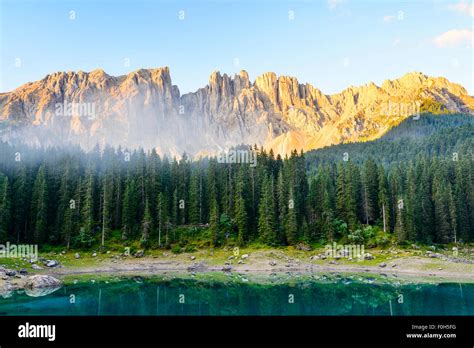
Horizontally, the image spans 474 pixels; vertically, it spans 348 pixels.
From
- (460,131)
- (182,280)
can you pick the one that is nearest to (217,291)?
(182,280)

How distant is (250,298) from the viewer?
128 ft

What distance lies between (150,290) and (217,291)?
7.65 m

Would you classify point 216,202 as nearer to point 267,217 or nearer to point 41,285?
point 267,217

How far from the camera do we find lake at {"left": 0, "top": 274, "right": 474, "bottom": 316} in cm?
3216

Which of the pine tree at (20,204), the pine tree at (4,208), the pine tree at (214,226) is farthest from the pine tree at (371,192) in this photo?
the pine tree at (4,208)

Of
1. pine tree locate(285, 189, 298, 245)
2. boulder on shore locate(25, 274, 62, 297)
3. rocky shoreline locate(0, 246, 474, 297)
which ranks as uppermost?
pine tree locate(285, 189, 298, 245)

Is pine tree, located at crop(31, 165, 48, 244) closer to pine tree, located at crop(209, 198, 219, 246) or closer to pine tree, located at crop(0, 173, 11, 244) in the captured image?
pine tree, located at crop(0, 173, 11, 244)

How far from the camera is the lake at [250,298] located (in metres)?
32.2

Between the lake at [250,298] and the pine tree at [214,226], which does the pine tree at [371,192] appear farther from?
the lake at [250,298]

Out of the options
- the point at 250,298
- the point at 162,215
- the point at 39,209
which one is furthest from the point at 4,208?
the point at 250,298

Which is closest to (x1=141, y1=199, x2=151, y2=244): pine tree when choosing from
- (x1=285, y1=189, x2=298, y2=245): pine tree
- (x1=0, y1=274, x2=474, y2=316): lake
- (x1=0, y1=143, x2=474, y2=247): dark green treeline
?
(x1=0, y1=143, x2=474, y2=247): dark green treeline
